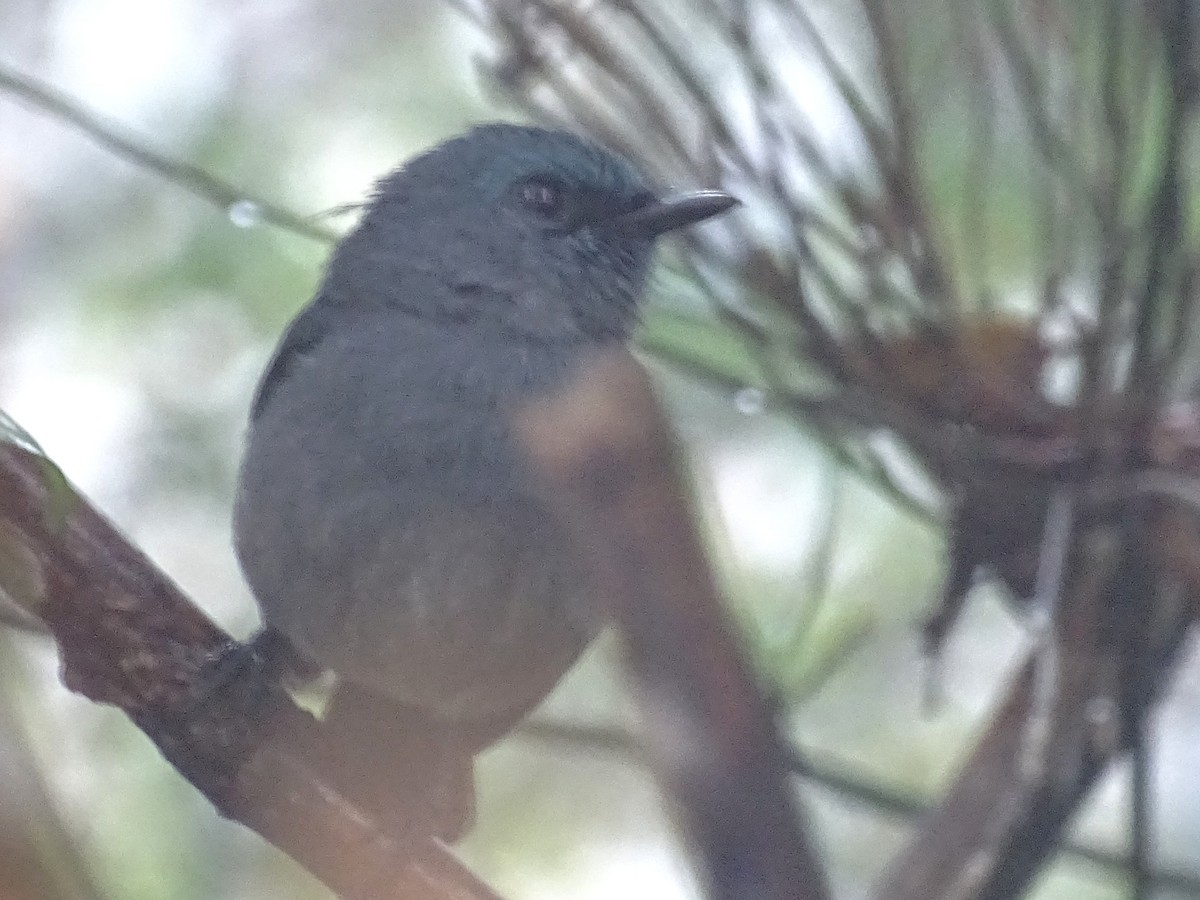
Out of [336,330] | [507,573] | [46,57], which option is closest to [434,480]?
[507,573]

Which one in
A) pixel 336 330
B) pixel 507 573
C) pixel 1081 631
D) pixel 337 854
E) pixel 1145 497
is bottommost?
pixel 337 854

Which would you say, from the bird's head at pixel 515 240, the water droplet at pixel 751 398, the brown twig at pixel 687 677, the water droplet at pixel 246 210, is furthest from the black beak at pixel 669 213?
the brown twig at pixel 687 677

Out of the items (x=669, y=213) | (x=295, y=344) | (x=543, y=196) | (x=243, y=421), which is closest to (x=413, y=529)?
(x=295, y=344)

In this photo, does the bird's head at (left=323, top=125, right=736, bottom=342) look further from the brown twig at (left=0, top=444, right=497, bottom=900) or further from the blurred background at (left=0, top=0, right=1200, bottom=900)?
the brown twig at (left=0, top=444, right=497, bottom=900)

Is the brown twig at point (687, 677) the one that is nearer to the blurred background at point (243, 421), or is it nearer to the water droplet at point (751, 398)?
the water droplet at point (751, 398)

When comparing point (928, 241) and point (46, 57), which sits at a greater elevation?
point (928, 241)

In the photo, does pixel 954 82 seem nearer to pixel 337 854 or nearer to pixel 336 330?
pixel 336 330

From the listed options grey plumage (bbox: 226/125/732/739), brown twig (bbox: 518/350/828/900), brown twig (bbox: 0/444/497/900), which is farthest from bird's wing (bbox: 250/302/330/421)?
brown twig (bbox: 518/350/828/900)
